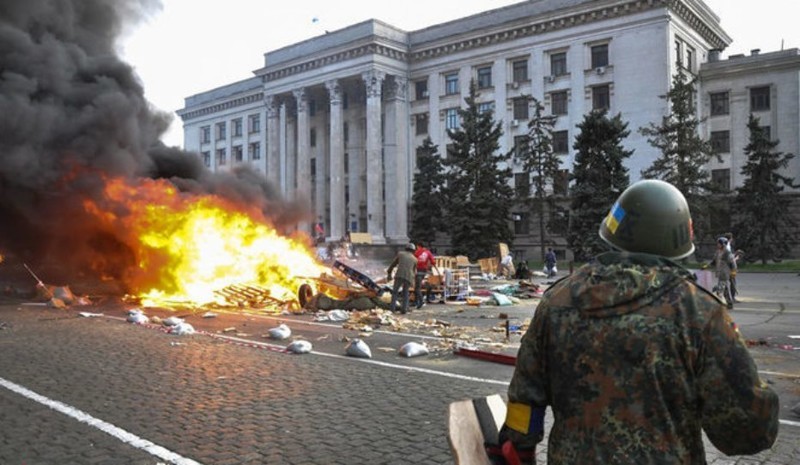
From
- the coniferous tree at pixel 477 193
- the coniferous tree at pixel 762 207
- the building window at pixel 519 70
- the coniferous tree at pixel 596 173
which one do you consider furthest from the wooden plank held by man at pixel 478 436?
the building window at pixel 519 70

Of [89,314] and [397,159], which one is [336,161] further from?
[89,314]

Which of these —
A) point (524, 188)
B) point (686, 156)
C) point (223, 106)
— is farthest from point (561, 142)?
point (223, 106)

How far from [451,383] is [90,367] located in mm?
4751

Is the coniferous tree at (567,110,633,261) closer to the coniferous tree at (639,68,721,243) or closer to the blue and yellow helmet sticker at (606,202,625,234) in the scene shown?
the coniferous tree at (639,68,721,243)

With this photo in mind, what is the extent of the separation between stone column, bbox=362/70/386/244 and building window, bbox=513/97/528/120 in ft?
39.1

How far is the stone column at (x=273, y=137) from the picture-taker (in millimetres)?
61781

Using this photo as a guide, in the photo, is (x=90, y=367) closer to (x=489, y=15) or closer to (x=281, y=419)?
(x=281, y=419)

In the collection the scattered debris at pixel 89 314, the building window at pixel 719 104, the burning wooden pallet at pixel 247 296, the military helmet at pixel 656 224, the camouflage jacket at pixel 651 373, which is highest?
the building window at pixel 719 104

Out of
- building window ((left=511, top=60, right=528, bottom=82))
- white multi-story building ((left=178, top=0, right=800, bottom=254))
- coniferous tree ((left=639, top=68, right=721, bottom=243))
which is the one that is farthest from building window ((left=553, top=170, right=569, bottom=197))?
building window ((left=511, top=60, right=528, bottom=82))

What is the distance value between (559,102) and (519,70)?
4565 millimetres

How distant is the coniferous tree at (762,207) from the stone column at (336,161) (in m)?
32.8

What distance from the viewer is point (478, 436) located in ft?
7.02

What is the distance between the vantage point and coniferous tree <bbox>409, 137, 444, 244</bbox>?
47.5 metres

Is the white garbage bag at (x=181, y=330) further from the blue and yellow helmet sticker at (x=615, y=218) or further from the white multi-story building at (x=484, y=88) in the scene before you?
the white multi-story building at (x=484, y=88)
